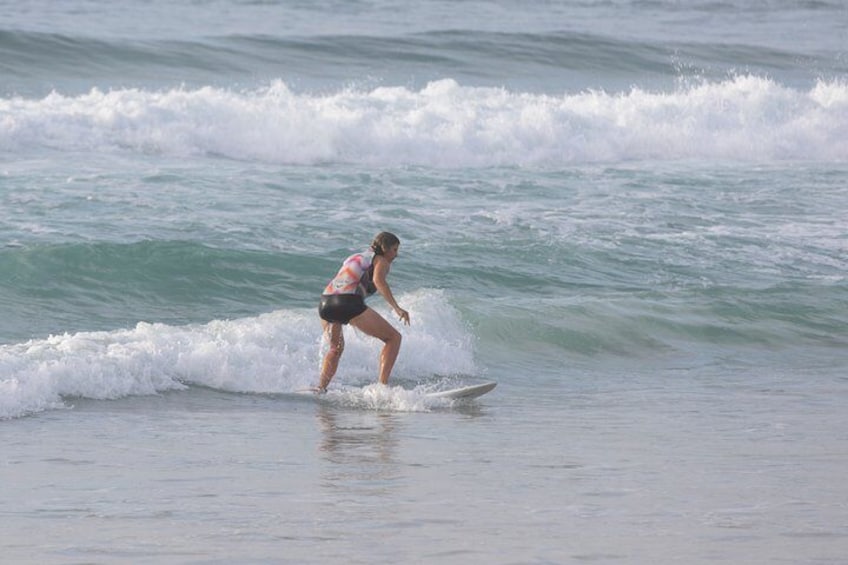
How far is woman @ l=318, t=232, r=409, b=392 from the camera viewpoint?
34.9 feet

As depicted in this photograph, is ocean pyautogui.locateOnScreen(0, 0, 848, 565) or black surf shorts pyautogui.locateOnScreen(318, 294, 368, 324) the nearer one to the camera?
ocean pyautogui.locateOnScreen(0, 0, 848, 565)

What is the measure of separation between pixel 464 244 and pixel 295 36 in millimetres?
19295

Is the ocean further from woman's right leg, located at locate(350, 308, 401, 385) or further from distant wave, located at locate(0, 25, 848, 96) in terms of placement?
woman's right leg, located at locate(350, 308, 401, 385)

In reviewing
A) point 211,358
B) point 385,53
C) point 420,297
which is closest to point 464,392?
point 211,358

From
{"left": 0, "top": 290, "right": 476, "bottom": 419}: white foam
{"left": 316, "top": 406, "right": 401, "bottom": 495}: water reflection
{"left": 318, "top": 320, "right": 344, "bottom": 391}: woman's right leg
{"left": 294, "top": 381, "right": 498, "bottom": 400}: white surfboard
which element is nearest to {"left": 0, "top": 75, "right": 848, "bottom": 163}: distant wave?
{"left": 0, "top": 290, "right": 476, "bottom": 419}: white foam

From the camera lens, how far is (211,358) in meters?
11.1

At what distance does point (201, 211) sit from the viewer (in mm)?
18047

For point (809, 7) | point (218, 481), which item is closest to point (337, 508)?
point (218, 481)

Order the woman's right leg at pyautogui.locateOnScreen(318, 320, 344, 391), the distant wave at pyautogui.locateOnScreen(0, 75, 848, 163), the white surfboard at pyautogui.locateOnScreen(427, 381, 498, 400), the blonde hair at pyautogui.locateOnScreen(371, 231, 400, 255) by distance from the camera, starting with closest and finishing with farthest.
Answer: the white surfboard at pyautogui.locateOnScreen(427, 381, 498, 400) < the blonde hair at pyautogui.locateOnScreen(371, 231, 400, 255) < the woman's right leg at pyautogui.locateOnScreen(318, 320, 344, 391) < the distant wave at pyautogui.locateOnScreen(0, 75, 848, 163)

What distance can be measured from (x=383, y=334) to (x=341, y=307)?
0.38 meters

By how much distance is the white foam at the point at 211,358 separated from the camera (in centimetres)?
1007

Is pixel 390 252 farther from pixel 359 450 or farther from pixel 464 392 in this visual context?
pixel 359 450

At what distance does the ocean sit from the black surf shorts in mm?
574

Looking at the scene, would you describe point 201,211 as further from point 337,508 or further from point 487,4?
point 487,4
